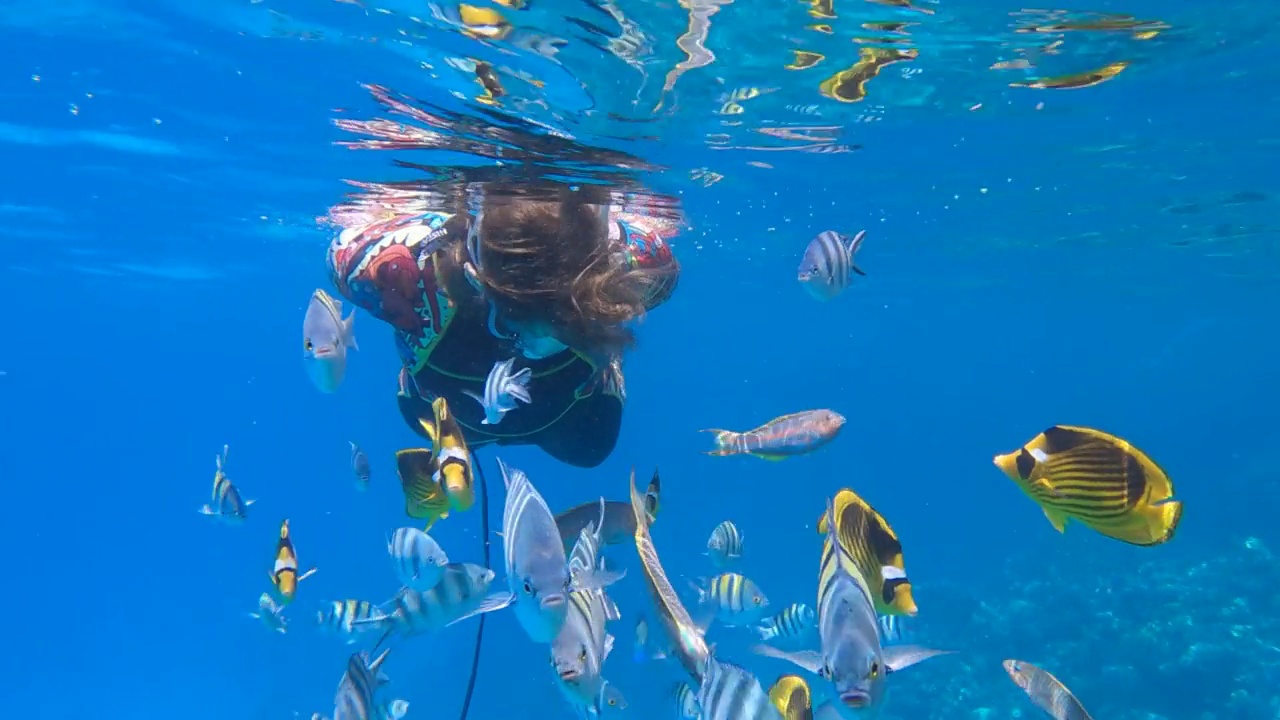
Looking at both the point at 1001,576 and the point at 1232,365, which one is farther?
the point at 1232,365

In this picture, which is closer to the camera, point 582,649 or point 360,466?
point 582,649

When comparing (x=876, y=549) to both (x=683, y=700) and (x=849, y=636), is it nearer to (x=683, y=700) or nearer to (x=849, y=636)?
(x=849, y=636)

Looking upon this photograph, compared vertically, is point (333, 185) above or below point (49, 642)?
above

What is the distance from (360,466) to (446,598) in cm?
373

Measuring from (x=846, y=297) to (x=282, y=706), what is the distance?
121ft

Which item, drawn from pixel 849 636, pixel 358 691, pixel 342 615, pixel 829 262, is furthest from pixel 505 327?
pixel 342 615

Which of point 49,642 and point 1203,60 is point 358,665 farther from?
point 49,642

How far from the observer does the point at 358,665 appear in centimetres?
438

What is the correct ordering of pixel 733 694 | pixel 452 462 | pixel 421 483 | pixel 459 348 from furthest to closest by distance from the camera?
pixel 459 348
pixel 421 483
pixel 452 462
pixel 733 694

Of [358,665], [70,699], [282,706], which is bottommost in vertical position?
[70,699]

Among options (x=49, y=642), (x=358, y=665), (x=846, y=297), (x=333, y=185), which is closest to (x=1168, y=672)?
(x=358, y=665)

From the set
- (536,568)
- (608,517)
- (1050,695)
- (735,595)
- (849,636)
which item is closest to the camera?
(849,636)

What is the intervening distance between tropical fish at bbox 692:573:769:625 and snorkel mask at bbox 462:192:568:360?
3.15 m

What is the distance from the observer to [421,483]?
4.48 meters
